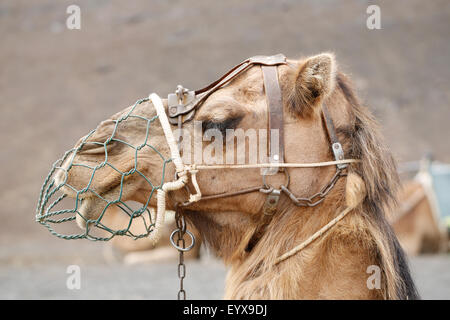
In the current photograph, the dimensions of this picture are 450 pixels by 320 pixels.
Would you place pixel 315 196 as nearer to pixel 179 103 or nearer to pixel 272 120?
pixel 272 120

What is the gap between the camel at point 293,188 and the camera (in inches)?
104

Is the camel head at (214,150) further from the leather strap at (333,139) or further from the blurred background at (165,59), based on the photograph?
the blurred background at (165,59)

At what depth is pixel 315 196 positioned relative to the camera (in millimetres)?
2689

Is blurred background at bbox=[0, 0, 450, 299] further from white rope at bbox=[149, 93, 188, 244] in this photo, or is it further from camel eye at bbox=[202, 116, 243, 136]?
camel eye at bbox=[202, 116, 243, 136]

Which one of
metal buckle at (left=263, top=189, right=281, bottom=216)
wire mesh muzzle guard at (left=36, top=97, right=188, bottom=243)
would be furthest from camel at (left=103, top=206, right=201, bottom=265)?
metal buckle at (left=263, top=189, right=281, bottom=216)

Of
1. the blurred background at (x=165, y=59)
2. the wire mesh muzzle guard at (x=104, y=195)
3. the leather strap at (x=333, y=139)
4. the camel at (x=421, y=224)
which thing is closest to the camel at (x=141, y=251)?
the camel at (x=421, y=224)

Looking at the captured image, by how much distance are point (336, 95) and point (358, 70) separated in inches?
1025

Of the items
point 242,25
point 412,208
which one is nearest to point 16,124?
point 242,25

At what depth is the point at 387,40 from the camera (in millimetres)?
30094

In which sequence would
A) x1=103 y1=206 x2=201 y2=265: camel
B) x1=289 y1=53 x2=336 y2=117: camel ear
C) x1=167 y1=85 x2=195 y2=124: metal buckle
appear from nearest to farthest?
x1=289 y1=53 x2=336 y2=117: camel ear, x1=167 y1=85 x2=195 y2=124: metal buckle, x1=103 y1=206 x2=201 y2=265: camel

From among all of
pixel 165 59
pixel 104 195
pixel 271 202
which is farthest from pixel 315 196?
pixel 165 59

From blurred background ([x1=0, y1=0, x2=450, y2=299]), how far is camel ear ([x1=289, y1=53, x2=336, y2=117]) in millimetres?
15780

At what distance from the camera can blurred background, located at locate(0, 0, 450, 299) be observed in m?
23.3

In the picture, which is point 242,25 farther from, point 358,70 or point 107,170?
point 107,170
